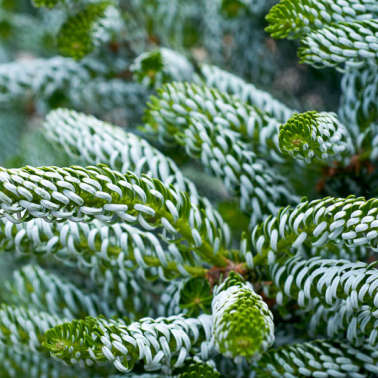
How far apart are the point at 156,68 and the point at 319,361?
31 cm

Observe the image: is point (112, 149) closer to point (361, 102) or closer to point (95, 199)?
point (95, 199)

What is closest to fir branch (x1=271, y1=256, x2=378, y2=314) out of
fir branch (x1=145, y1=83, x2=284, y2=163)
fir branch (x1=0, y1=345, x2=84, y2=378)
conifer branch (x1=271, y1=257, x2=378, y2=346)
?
conifer branch (x1=271, y1=257, x2=378, y2=346)

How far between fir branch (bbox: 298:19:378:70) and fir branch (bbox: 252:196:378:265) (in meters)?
0.11

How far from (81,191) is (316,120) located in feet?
0.57

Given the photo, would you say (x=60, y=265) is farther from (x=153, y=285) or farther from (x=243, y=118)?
(x=243, y=118)

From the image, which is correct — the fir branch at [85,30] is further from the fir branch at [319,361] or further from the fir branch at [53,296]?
the fir branch at [319,361]

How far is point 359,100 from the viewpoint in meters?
0.44

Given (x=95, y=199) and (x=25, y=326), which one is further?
(x=25, y=326)

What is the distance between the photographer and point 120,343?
12.4 inches

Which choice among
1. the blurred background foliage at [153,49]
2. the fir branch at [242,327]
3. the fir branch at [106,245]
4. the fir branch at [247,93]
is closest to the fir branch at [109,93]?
the blurred background foliage at [153,49]

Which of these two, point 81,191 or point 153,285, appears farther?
point 153,285

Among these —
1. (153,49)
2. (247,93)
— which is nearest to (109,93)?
(153,49)

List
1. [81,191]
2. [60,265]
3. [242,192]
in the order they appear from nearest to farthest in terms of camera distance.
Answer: [81,191] → [242,192] → [60,265]

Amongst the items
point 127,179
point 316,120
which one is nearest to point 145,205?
point 127,179
